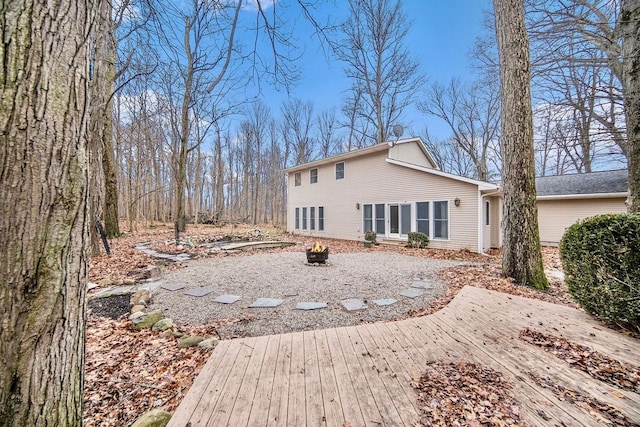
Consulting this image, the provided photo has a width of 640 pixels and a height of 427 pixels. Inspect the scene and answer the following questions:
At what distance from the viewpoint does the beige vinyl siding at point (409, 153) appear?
11871 mm

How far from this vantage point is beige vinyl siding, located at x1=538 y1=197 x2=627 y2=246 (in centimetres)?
1047

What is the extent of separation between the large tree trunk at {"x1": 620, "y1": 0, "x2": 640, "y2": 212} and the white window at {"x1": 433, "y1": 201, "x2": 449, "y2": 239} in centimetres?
539

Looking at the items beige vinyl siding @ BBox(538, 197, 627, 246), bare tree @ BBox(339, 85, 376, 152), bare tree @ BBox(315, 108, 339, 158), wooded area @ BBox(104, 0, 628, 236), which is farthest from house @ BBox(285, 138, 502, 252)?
bare tree @ BBox(315, 108, 339, 158)

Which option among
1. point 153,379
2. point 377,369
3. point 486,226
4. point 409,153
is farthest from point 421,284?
point 409,153

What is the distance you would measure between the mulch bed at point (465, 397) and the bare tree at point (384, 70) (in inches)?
619

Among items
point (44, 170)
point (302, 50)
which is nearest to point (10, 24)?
point (44, 170)

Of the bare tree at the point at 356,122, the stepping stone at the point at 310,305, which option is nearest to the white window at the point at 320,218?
the bare tree at the point at 356,122

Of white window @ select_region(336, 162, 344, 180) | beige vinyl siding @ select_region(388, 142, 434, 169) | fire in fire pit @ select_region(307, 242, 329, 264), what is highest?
beige vinyl siding @ select_region(388, 142, 434, 169)

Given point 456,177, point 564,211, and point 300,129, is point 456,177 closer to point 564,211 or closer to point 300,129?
point 564,211

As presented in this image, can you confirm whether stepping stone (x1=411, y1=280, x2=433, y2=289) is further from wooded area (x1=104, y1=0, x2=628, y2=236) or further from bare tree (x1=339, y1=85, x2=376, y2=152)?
bare tree (x1=339, y1=85, x2=376, y2=152)

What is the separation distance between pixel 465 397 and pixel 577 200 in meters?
13.5

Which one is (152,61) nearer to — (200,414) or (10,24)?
(10,24)

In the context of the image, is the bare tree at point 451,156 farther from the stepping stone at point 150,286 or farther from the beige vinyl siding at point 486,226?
the stepping stone at point 150,286

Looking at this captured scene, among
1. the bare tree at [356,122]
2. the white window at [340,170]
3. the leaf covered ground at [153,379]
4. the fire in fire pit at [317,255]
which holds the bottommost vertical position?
the leaf covered ground at [153,379]
